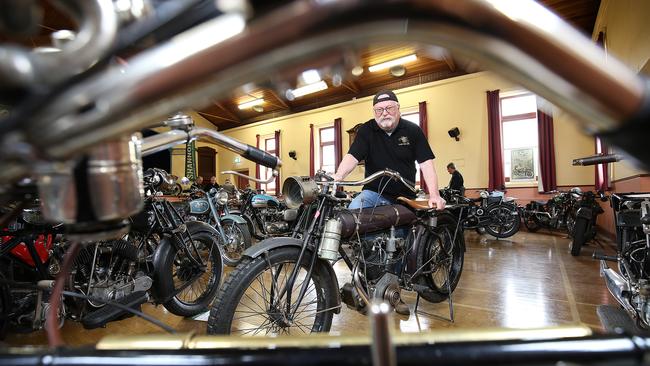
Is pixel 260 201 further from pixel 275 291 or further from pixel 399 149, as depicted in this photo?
pixel 275 291

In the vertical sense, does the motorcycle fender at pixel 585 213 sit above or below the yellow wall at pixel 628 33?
below

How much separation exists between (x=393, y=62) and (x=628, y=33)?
591cm

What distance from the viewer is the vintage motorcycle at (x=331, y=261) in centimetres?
150

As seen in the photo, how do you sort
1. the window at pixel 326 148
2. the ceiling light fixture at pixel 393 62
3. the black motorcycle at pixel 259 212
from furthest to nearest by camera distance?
the window at pixel 326 148
the ceiling light fixture at pixel 393 62
the black motorcycle at pixel 259 212

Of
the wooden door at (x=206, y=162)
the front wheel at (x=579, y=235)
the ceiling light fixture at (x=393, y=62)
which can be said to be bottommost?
the front wheel at (x=579, y=235)

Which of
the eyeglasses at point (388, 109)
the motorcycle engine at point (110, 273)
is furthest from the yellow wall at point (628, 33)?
the motorcycle engine at point (110, 273)

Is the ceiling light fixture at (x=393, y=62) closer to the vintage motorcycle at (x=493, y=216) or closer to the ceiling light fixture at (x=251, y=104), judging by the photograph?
the vintage motorcycle at (x=493, y=216)

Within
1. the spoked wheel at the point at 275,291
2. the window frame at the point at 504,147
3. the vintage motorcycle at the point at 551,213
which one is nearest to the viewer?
Result: the spoked wheel at the point at 275,291

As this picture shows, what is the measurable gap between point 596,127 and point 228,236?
4858mm

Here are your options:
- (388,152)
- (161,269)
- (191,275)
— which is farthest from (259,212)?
(388,152)

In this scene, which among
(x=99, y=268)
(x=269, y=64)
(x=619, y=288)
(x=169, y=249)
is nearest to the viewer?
(x=269, y=64)

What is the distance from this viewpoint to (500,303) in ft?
8.52

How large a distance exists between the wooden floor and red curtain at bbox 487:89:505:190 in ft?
14.9

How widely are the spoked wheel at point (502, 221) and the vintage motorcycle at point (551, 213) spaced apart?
991 millimetres
